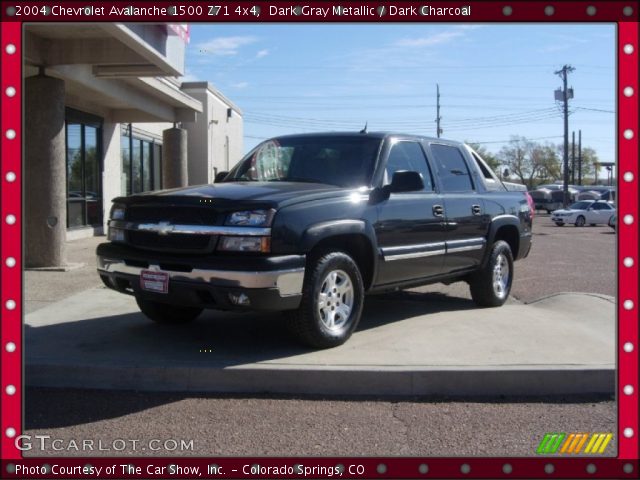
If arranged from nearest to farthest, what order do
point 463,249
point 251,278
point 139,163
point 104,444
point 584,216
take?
point 104,444
point 251,278
point 463,249
point 139,163
point 584,216

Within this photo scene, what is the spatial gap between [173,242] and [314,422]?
1819 millimetres

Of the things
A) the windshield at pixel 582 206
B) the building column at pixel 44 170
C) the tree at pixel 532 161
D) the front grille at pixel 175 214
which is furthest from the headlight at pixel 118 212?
the tree at pixel 532 161

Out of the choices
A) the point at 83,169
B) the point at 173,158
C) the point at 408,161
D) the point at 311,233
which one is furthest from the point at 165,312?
the point at 173,158

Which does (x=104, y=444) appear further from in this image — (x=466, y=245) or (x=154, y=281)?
(x=466, y=245)

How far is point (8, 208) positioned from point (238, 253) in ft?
8.36

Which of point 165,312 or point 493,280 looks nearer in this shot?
point 165,312

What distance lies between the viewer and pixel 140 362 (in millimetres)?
5105

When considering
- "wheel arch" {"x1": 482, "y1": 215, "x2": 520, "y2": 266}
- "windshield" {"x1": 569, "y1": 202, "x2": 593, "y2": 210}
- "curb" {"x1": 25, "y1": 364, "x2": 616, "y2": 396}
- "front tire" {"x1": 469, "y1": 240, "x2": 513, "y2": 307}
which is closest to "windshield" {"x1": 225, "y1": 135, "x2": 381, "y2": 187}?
"curb" {"x1": 25, "y1": 364, "x2": 616, "y2": 396}

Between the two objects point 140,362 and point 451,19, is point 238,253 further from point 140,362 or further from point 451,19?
point 451,19

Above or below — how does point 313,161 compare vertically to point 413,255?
above

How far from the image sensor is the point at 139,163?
2186cm

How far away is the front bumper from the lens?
4.87m

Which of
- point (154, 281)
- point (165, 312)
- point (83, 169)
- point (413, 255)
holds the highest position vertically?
point (83, 169)

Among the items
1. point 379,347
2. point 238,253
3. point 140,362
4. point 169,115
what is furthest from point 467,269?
point 169,115
